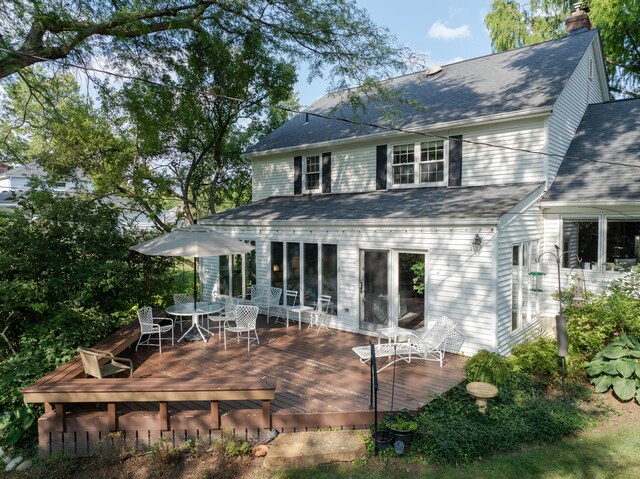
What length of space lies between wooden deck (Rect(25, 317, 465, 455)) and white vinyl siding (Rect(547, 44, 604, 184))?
19.9 ft

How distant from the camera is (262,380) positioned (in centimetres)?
553

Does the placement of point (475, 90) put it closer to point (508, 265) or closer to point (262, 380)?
point (508, 265)

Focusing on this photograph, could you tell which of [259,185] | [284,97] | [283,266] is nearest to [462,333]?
[283,266]

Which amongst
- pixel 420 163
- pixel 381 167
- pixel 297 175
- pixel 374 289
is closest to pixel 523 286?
pixel 374 289

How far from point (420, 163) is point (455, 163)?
100 centimetres

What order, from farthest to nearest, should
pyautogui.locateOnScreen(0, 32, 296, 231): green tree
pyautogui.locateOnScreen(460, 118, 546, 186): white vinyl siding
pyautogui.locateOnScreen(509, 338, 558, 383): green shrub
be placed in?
pyautogui.locateOnScreen(0, 32, 296, 231): green tree → pyautogui.locateOnScreen(460, 118, 546, 186): white vinyl siding → pyautogui.locateOnScreen(509, 338, 558, 383): green shrub

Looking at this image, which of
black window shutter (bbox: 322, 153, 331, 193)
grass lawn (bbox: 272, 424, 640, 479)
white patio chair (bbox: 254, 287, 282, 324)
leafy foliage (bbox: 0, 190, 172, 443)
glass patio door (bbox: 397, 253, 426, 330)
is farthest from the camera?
black window shutter (bbox: 322, 153, 331, 193)

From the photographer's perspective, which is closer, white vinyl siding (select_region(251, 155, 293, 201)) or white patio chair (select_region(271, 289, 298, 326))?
white patio chair (select_region(271, 289, 298, 326))

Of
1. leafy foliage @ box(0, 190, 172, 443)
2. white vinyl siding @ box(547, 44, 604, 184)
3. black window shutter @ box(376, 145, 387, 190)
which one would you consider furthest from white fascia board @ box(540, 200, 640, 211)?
leafy foliage @ box(0, 190, 172, 443)

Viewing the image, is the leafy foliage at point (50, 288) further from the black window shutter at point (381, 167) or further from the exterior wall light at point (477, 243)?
the black window shutter at point (381, 167)

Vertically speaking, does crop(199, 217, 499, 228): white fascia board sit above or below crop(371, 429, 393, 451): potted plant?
above

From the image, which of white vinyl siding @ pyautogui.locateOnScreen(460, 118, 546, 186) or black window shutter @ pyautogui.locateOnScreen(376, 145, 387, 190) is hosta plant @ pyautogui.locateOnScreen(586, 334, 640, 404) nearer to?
white vinyl siding @ pyautogui.locateOnScreen(460, 118, 546, 186)

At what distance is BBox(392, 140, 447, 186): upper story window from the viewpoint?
10938 millimetres

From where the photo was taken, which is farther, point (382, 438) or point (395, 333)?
point (395, 333)
